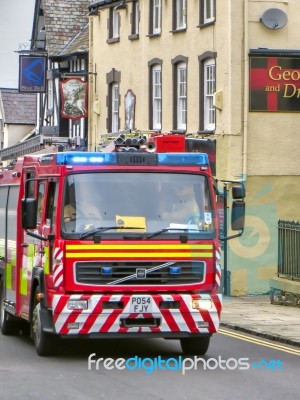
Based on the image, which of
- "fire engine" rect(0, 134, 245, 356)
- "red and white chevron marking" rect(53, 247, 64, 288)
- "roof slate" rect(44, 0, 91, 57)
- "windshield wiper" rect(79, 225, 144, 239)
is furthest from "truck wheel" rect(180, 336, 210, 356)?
"roof slate" rect(44, 0, 91, 57)

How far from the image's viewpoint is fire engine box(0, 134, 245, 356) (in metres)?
15.7

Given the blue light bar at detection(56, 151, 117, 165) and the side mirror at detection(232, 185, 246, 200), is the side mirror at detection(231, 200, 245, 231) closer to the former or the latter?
the side mirror at detection(232, 185, 246, 200)

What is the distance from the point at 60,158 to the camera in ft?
52.6

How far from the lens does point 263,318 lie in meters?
24.3

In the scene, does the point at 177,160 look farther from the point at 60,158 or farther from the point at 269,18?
the point at 269,18

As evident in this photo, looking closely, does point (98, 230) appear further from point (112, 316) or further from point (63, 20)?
point (63, 20)

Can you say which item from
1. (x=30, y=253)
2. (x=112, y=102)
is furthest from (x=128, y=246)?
(x=112, y=102)

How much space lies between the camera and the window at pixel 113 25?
1601 inches

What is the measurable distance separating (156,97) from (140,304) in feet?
71.7

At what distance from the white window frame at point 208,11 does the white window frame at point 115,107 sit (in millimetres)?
7290

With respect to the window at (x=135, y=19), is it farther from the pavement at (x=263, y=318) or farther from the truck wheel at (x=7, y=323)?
the truck wheel at (x=7, y=323)

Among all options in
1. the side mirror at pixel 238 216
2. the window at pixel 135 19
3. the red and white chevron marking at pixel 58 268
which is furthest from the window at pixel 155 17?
the red and white chevron marking at pixel 58 268

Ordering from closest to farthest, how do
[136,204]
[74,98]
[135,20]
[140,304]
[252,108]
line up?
1. [140,304]
2. [136,204]
3. [252,108]
4. [135,20]
5. [74,98]

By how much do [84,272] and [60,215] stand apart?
849 millimetres
